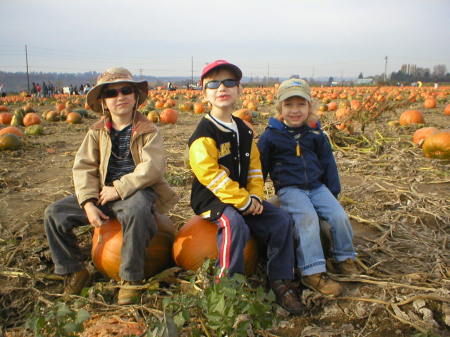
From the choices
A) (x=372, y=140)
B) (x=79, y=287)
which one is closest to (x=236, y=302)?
(x=79, y=287)

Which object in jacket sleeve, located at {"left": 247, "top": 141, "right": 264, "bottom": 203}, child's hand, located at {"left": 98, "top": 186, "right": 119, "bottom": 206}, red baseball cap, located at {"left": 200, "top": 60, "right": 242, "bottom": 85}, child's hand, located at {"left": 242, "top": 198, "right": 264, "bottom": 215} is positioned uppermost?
red baseball cap, located at {"left": 200, "top": 60, "right": 242, "bottom": 85}

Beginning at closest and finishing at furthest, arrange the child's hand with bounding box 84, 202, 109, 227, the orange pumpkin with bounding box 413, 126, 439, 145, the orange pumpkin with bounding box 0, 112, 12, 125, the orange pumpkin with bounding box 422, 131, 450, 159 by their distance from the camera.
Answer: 1. the child's hand with bounding box 84, 202, 109, 227
2. the orange pumpkin with bounding box 422, 131, 450, 159
3. the orange pumpkin with bounding box 413, 126, 439, 145
4. the orange pumpkin with bounding box 0, 112, 12, 125

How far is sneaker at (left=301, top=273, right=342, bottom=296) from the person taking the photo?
2643mm

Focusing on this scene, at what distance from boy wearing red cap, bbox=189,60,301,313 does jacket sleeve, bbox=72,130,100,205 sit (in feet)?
2.56

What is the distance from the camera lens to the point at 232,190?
2.63m

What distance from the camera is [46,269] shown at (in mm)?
3199

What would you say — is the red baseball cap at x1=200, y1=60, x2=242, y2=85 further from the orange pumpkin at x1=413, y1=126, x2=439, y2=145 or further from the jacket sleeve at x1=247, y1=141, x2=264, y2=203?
the orange pumpkin at x1=413, y1=126, x2=439, y2=145

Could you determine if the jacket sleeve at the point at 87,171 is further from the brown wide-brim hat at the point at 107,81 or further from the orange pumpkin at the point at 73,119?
the orange pumpkin at the point at 73,119

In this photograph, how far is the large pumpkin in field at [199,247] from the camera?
2.79m

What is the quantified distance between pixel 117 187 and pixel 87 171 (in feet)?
1.10

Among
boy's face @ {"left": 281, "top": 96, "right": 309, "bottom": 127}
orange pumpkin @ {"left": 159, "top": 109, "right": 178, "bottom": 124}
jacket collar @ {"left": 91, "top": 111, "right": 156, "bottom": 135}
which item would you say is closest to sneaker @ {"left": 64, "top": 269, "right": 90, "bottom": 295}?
jacket collar @ {"left": 91, "top": 111, "right": 156, "bottom": 135}

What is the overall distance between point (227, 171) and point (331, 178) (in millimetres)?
1032

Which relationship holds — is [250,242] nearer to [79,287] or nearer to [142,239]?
[142,239]

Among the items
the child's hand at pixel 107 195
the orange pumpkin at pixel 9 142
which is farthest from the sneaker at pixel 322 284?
the orange pumpkin at pixel 9 142
